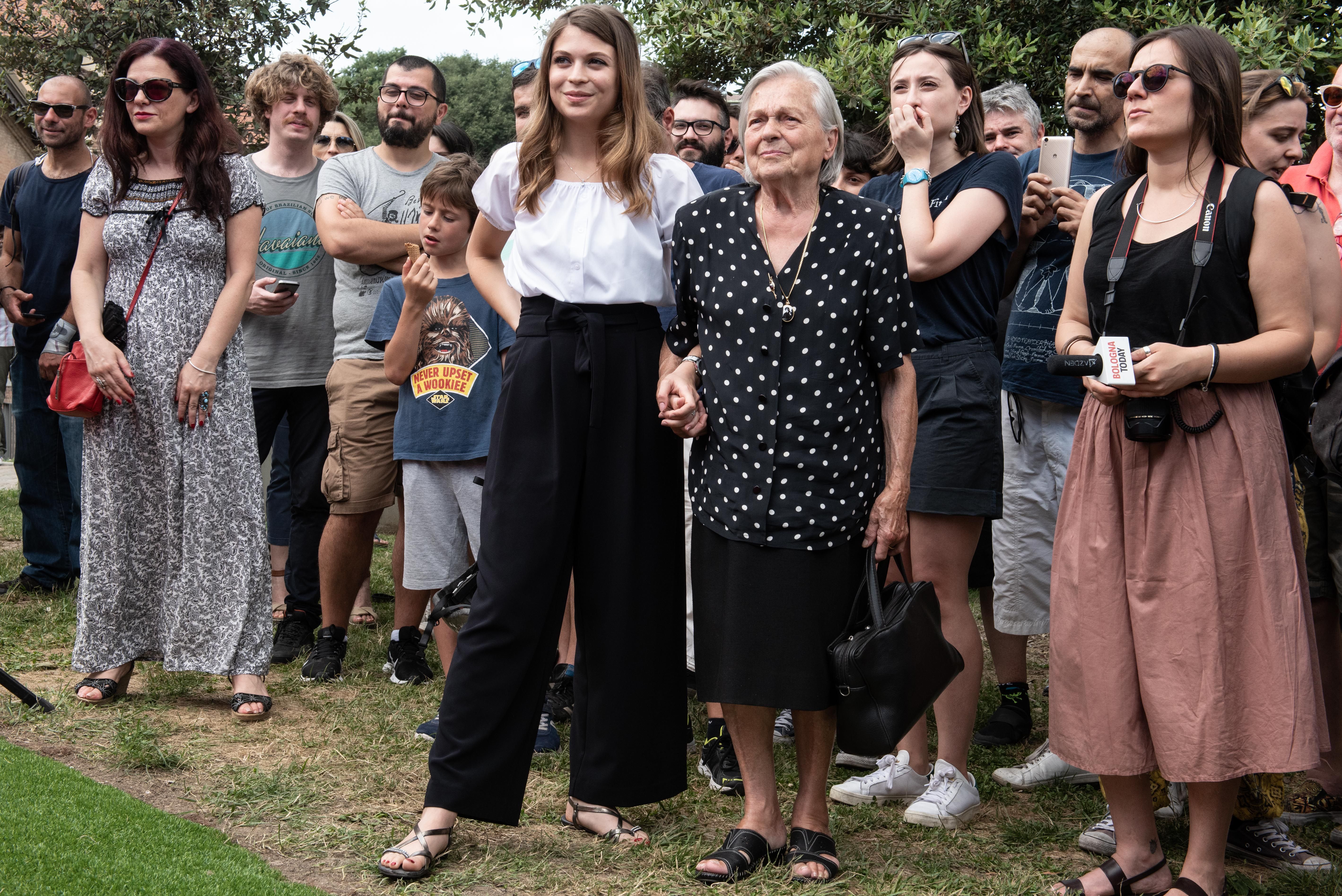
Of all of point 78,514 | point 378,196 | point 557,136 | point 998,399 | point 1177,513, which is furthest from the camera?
point 78,514

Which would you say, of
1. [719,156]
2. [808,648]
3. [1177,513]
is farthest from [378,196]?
[1177,513]

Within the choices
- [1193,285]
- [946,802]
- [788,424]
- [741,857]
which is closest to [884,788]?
[946,802]

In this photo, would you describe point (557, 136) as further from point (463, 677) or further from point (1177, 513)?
point (1177, 513)

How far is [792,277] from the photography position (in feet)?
10.6

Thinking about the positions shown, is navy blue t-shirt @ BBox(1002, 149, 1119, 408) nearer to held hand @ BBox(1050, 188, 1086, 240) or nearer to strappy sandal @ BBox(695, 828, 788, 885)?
held hand @ BBox(1050, 188, 1086, 240)

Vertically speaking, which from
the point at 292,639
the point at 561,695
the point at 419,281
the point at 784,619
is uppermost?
the point at 419,281

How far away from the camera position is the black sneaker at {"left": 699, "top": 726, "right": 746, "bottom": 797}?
4.01m

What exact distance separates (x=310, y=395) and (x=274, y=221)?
2.93 feet

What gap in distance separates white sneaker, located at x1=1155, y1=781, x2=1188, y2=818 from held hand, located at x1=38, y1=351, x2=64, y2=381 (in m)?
5.31

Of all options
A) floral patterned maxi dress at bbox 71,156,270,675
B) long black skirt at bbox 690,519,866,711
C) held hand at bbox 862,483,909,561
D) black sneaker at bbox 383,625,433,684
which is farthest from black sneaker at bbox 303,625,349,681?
held hand at bbox 862,483,909,561

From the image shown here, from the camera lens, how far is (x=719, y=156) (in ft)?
18.8

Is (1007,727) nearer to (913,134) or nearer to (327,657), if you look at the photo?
(913,134)

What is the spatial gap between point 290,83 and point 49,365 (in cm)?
196

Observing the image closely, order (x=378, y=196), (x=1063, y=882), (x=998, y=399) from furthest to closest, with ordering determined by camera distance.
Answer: (x=378, y=196), (x=998, y=399), (x=1063, y=882)
